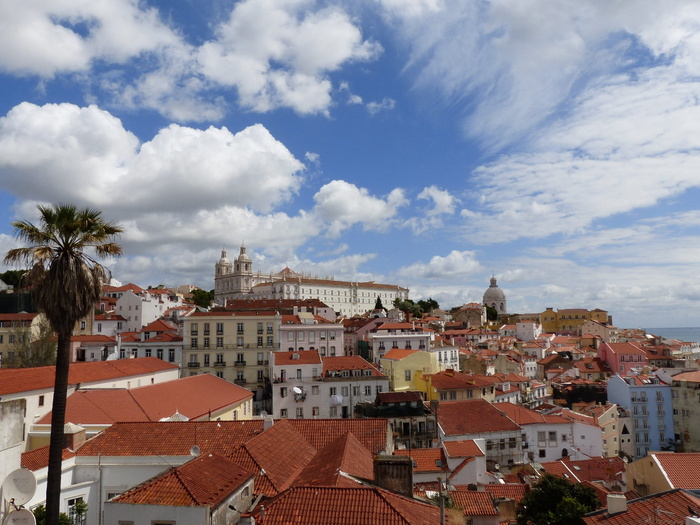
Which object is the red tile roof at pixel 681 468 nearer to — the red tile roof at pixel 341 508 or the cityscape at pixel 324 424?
the cityscape at pixel 324 424

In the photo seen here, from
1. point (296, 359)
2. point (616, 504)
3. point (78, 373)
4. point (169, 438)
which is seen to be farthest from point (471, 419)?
point (78, 373)

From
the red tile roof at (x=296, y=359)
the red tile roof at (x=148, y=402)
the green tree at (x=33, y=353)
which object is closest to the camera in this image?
→ the red tile roof at (x=148, y=402)

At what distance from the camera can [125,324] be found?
77688mm

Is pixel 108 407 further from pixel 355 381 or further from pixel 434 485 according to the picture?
pixel 355 381

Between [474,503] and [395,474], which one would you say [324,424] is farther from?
[395,474]

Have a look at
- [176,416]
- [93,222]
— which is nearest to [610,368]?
[176,416]

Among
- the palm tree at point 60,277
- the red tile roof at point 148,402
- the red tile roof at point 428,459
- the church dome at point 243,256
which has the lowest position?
the red tile roof at point 428,459

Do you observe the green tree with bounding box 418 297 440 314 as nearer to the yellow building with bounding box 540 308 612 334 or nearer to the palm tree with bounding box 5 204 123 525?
the yellow building with bounding box 540 308 612 334

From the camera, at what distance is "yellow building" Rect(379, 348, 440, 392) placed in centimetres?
4872

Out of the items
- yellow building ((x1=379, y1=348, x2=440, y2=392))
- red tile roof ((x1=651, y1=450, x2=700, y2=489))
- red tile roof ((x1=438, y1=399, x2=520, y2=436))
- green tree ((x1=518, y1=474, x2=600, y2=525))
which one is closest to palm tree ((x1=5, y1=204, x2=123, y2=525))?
green tree ((x1=518, y1=474, x2=600, y2=525))

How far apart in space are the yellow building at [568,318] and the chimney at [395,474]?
15591cm

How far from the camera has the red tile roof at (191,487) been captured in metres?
11.0

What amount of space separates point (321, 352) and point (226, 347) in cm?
1055

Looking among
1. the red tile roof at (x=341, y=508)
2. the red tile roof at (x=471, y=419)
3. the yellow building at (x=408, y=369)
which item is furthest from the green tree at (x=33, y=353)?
the red tile roof at (x=341, y=508)
